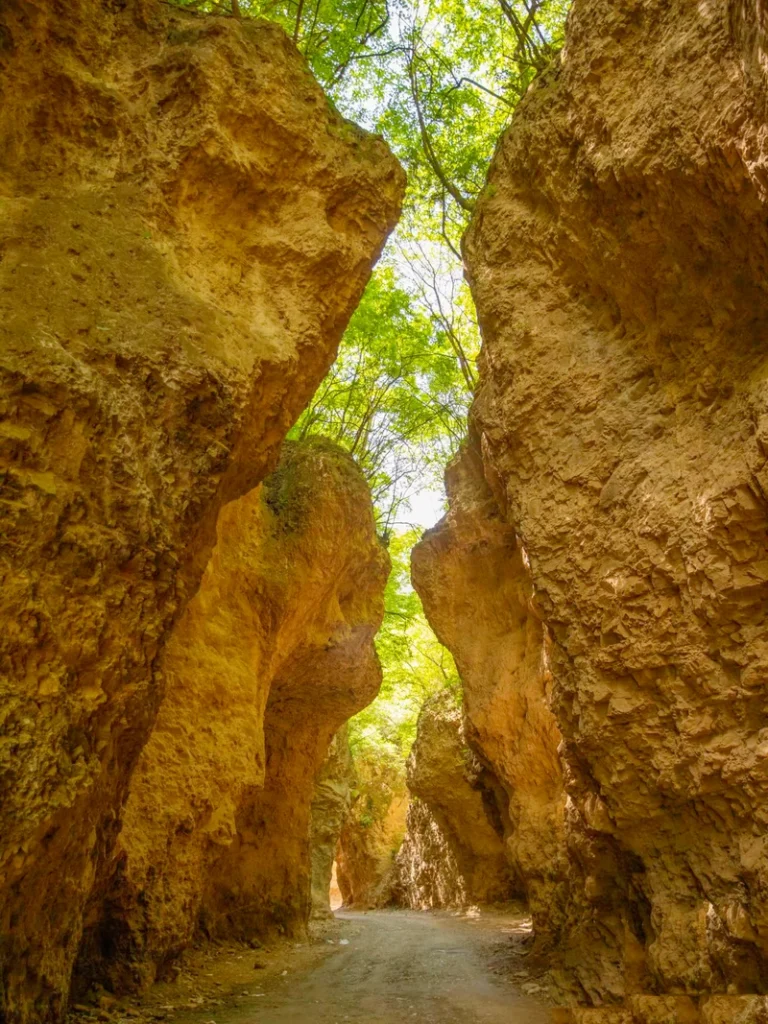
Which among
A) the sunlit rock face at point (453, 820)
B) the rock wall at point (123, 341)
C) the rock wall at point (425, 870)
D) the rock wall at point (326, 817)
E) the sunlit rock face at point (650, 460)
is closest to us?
the rock wall at point (123, 341)

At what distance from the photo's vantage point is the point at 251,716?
858cm

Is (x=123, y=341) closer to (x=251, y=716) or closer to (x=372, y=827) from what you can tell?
(x=251, y=716)

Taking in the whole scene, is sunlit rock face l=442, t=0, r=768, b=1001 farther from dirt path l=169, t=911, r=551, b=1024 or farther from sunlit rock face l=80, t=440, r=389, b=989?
sunlit rock face l=80, t=440, r=389, b=989

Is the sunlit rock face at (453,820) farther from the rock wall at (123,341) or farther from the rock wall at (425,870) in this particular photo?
the rock wall at (123,341)

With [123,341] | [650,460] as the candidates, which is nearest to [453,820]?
[650,460]

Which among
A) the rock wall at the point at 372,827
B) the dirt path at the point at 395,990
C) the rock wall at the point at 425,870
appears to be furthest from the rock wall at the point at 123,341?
the rock wall at the point at 372,827

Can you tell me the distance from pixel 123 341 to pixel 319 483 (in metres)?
5.18

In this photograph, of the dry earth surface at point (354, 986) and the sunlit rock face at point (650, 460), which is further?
the dry earth surface at point (354, 986)

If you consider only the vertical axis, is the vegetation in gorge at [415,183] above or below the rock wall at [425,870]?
above

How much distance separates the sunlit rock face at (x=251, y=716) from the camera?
7.15 metres

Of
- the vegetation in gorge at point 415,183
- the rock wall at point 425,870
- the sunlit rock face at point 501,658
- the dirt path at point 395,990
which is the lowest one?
the dirt path at point 395,990

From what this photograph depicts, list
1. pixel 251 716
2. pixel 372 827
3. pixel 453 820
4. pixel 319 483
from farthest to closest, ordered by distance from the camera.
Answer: pixel 372 827 < pixel 453 820 < pixel 319 483 < pixel 251 716

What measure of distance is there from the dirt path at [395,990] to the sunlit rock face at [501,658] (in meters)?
1.47

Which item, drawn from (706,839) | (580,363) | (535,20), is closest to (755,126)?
(580,363)
